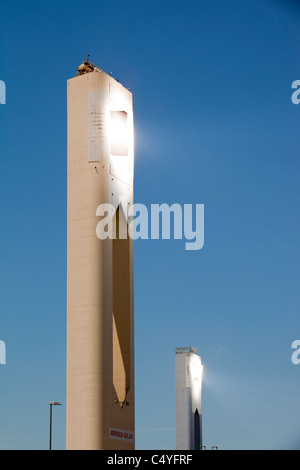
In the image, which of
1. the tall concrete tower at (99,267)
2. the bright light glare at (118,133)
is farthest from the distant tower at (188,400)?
the bright light glare at (118,133)

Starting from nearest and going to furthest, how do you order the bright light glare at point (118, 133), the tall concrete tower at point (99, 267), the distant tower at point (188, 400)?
the tall concrete tower at point (99, 267), the bright light glare at point (118, 133), the distant tower at point (188, 400)

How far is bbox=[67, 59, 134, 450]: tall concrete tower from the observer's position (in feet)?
173

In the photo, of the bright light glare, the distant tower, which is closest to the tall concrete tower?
the bright light glare

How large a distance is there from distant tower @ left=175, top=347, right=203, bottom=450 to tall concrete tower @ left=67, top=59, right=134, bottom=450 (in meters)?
36.2

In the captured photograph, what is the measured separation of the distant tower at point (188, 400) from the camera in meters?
91.8

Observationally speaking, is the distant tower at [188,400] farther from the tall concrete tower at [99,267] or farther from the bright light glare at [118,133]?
the bright light glare at [118,133]

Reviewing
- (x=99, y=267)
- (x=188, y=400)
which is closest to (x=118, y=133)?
(x=99, y=267)

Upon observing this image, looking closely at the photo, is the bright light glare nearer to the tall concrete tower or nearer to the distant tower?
the tall concrete tower

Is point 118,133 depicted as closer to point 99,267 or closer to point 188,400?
point 99,267

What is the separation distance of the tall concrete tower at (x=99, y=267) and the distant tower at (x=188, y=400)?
3625 cm

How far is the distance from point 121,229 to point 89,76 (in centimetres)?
1082
